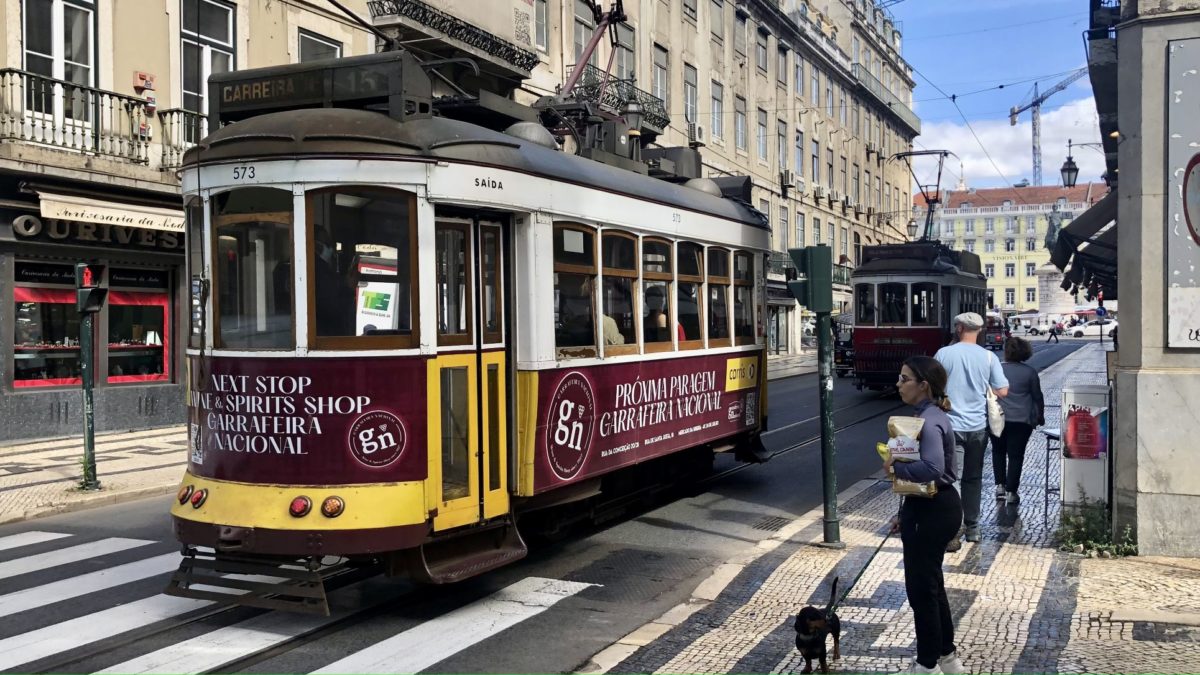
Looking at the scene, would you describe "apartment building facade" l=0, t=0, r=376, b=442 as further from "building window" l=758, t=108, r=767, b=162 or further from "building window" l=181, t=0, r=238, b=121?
"building window" l=758, t=108, r=767, b=162

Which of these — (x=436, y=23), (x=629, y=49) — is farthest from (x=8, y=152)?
(x=629, y=49)

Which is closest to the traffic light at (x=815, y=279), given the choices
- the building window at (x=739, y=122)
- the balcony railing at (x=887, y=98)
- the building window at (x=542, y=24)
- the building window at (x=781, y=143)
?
the building window at (x=542, y=24)

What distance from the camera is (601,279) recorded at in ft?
26.8

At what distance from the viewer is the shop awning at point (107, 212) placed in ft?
50.5

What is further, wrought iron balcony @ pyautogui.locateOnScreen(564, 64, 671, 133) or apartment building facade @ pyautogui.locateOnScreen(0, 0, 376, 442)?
wrought iron balcony @ pyautogui.locateOnScreen(564, 64, 671, 133)

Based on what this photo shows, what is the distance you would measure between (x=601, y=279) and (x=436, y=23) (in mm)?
14793

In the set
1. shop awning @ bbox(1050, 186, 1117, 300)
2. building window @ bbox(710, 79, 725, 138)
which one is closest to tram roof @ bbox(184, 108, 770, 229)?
shop awning @ bbox(1050, 186, 1117, 300)

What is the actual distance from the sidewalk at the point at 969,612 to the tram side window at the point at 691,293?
2121 mm

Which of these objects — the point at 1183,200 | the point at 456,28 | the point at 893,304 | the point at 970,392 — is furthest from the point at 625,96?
the point at 1183,200

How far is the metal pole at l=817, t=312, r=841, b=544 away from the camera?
8320 mm

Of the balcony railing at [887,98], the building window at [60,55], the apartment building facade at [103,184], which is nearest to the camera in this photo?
the apartment building facade at [103,184]

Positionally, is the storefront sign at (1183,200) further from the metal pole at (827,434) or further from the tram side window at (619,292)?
the tram side window at (619,292)

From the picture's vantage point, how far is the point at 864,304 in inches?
883

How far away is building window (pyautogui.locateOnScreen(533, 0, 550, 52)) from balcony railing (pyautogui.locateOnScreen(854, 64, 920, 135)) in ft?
104
